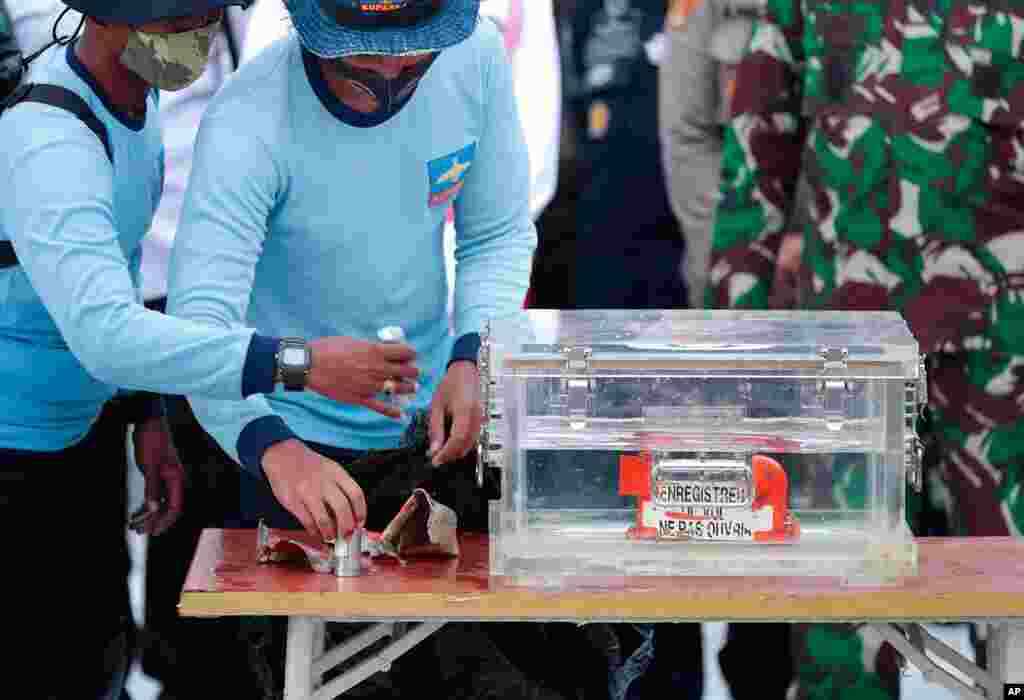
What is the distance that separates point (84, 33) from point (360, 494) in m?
0.82

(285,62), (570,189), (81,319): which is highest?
(285,62)

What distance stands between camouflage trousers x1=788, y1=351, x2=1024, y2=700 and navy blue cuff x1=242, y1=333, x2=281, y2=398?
1.51 m

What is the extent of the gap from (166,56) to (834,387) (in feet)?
3.55

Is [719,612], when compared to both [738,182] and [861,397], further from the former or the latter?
[738,182]

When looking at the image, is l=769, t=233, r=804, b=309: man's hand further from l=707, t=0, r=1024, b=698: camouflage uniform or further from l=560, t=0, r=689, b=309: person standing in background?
l=560, t=0, r=689, b=309: person standing in background

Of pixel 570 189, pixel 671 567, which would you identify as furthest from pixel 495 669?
pixel 570 189

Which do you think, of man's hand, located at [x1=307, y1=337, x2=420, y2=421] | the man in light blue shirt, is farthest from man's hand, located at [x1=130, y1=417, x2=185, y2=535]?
man's hand, located at [x1=307, y1=337, x2=420, y2=421]

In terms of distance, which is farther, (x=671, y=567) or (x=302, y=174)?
(x=302, y=174)

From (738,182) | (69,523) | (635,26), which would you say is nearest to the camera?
(69,523)

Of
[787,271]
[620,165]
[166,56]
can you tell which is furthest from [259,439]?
[620,165]

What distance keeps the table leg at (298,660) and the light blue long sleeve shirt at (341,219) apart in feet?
0.92

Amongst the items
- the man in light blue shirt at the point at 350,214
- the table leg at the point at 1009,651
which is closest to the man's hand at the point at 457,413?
the man in light blue shirt at the point at 350,214

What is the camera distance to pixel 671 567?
2.81m

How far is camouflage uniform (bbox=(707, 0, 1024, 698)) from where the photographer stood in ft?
12.6
